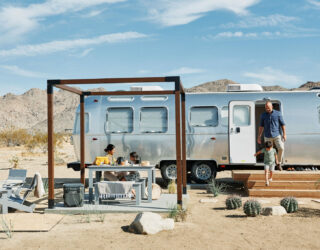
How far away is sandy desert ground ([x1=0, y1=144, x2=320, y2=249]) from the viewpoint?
601cm

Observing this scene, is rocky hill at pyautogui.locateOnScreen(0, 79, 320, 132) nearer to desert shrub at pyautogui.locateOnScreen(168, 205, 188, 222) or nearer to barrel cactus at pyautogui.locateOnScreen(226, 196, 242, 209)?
barrel cactus at pyautogui.locateOnScreen(226, 196, 242, 209)

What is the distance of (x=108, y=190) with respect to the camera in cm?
845

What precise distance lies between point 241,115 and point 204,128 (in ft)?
3.34

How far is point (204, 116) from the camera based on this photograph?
38.3 feet

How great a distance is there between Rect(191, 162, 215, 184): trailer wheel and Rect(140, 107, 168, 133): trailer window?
4.30 ft

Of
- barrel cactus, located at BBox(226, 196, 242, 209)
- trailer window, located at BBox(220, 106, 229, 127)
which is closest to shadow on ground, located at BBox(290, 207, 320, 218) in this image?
barrel cactus, located at BBox(226, 196, 242, 209)

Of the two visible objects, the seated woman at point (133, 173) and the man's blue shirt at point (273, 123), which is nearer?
the seated woman at point (133, 173)

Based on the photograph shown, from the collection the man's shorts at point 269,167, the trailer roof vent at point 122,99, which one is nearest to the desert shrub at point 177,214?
the man's shorts at point 269,167

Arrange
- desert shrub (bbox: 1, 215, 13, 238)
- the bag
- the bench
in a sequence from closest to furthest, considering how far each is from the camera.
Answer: desert shrub (bbox: 1, 215, 13, 238)
the bench
the bag

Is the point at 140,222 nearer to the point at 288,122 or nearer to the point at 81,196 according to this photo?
the point at 81,196

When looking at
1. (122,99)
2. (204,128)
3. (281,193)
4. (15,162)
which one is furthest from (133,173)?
(15,162)

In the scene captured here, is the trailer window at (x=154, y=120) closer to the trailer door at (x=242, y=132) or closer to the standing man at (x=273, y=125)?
the trailer door at (x=242, y=132)

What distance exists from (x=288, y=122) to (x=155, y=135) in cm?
342

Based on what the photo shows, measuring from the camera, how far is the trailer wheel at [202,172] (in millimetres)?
11758
